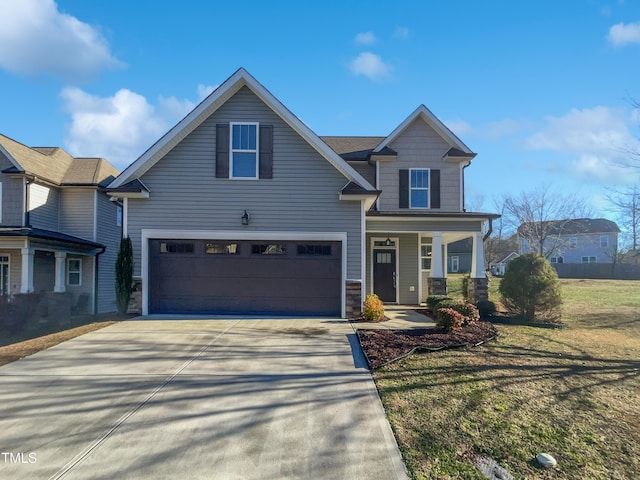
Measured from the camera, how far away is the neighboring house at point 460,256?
153ft

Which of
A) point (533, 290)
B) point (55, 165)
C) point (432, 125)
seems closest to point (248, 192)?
point (432, 125)

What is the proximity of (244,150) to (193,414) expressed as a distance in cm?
830

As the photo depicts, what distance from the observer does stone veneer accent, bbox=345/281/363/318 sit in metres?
11.1

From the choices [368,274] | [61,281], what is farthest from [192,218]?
[61,281]

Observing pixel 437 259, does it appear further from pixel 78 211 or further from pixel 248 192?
pixel 78 211

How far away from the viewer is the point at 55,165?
18469mm

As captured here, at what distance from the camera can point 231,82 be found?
11023mm

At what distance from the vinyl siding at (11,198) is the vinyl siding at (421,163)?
13.8 meters

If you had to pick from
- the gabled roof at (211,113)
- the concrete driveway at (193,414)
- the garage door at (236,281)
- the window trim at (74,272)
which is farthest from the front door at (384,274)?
the window trim at (74,272)

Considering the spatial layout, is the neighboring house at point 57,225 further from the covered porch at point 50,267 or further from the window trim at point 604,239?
the window trim at point 604,239

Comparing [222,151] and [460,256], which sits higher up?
[222,151]

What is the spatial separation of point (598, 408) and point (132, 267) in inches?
413

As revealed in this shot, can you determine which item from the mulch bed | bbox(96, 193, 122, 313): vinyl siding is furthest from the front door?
bbox(96, 193, 122, 313): vinyl siding

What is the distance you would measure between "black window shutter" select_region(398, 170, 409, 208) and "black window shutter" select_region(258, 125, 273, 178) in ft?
17.1
